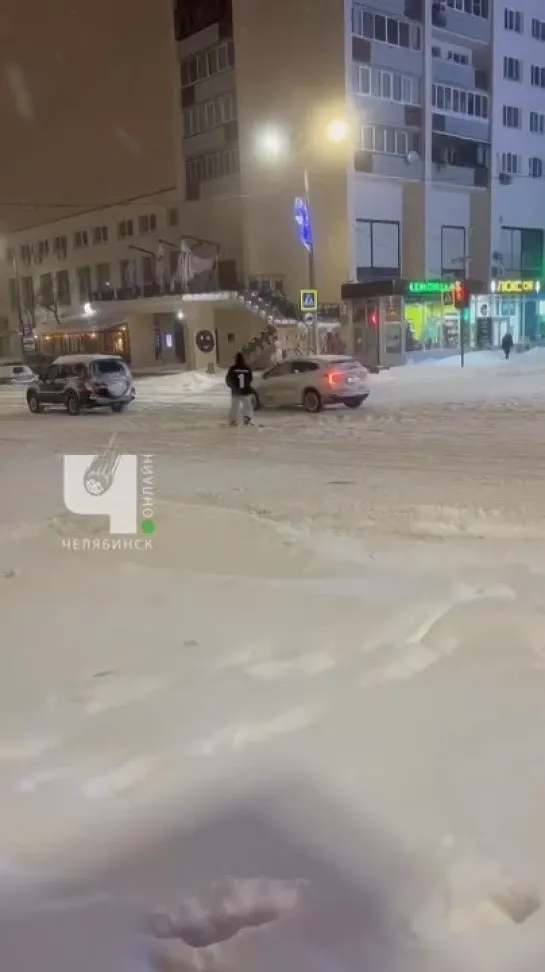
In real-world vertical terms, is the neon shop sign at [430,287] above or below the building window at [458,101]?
below

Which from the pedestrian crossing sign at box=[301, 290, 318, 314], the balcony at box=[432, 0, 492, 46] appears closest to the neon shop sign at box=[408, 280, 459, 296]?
the pedestrian crossing sign at box=[301, 290, 318, 314]

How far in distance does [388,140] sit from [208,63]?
1212 cm

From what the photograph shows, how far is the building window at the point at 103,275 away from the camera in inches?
2191

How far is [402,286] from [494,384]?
13595 mm

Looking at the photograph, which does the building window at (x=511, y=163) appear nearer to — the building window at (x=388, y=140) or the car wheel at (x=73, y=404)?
the building window at (x=388, y=140)

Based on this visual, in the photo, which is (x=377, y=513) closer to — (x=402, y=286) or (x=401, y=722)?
(x=401, y=722)

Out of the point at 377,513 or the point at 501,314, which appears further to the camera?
the point at 501,314

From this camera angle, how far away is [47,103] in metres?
56.5

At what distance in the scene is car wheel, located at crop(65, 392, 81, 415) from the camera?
22.6 metres

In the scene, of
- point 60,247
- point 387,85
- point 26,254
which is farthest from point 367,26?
point 26,254

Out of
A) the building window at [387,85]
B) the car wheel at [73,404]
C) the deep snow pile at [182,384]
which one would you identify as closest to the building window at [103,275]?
the building window at [387,85]

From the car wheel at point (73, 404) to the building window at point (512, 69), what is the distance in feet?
125

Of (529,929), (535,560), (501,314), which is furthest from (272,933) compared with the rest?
(501,314)

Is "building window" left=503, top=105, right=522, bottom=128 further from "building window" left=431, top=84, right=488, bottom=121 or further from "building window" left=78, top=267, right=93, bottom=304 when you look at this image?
"building window" left=78, top=267, right=93, bottom=304
